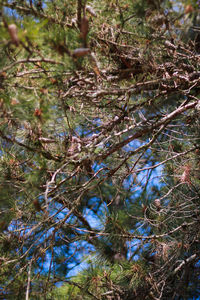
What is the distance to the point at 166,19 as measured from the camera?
128 centimetres

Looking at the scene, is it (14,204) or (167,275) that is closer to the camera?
(14,204)

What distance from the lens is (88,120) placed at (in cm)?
170

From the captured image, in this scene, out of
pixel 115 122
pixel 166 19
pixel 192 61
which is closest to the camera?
pixel 166 19

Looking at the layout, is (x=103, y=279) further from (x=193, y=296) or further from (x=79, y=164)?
(x=79, y=164)

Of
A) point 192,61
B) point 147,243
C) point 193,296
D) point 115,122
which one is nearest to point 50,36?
point 115,122

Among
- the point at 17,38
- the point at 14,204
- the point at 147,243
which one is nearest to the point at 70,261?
the point at 147,243

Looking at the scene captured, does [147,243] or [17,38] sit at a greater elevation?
[17,38]

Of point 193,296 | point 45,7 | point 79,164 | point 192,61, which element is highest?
point 45,7

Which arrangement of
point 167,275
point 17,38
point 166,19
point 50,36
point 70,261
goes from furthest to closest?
point 70,261 → point 167,275 → point 166,19 → point 50,36 → point 17,38

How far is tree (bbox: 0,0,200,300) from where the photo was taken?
3.92 ft

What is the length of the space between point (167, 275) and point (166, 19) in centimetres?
128

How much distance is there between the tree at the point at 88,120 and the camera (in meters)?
1.19

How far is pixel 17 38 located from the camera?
0.85 m

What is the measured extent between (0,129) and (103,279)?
3.45ft
